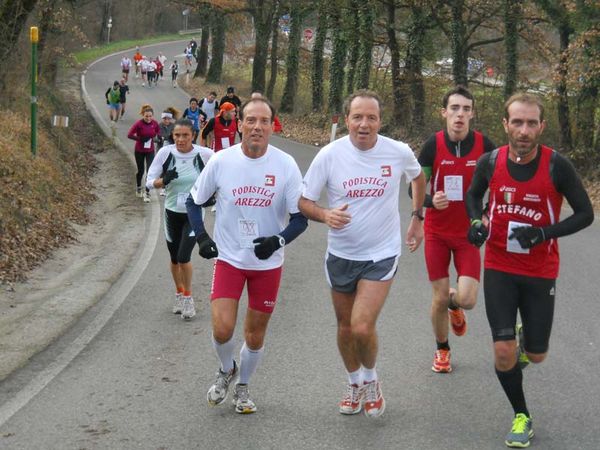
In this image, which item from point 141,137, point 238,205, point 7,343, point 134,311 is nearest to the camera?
point 238,205

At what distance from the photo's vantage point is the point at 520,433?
6.19 metres

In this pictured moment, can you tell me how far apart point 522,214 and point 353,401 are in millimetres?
1739

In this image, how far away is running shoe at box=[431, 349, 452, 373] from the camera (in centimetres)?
796

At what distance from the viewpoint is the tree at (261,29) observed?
4725 cm

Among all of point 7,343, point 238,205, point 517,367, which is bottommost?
point 7,343

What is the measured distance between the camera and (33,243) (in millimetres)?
14094

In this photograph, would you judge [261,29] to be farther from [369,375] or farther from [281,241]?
[369,375]

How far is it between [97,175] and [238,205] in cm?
1785

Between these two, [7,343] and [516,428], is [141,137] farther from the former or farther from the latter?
[516,428]

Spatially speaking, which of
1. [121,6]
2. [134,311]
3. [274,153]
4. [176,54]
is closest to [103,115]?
[134,311]

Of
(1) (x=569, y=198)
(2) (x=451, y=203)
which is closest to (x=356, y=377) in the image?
(2) (x=451, y=203)

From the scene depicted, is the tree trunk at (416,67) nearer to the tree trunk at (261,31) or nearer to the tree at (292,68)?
the tree at (292,68)

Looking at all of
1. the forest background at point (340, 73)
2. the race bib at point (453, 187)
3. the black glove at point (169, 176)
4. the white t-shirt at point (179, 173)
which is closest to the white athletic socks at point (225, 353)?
the race bib at point (453, 187)

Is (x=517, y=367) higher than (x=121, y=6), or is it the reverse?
(x=121, y=6)
